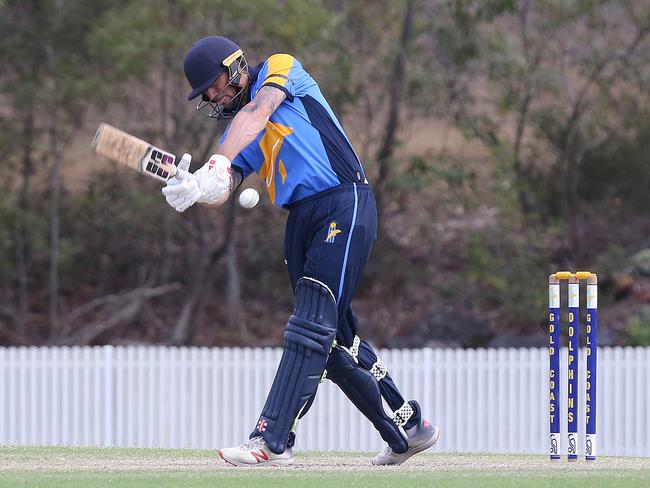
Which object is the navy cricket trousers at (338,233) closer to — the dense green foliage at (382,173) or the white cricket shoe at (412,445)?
the white cricket shoe at (412,445)

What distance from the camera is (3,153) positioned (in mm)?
18703

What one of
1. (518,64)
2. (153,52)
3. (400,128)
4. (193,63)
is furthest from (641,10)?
(193,63)

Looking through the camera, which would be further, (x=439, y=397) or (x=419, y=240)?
(x=419, y=240)

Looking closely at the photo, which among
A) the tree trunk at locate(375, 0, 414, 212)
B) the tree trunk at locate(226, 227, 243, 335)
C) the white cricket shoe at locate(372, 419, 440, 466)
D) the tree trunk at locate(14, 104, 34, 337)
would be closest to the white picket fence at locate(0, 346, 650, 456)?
the tree trunk at locate(14, 104, 34, 337)

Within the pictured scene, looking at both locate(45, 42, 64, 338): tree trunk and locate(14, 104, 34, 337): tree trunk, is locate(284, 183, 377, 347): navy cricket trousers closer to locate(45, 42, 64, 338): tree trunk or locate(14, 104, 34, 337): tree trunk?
locate(45, 42, 64, 338): tree trunk

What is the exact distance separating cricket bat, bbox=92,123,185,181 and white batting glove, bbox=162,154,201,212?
26 millimetres

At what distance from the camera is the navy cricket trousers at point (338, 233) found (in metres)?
5.85

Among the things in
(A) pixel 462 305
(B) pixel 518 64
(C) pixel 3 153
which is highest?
(B) pixel 518 64

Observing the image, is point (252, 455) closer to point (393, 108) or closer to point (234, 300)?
point (393, 108)

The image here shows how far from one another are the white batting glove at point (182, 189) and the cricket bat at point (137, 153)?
0.03 m

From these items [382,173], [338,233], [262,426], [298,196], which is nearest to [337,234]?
[338,233]

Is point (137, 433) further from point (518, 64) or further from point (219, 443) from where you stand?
point (518, 64)

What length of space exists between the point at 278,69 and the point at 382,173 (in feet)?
41.9

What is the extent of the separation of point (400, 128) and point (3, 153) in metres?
5.85
